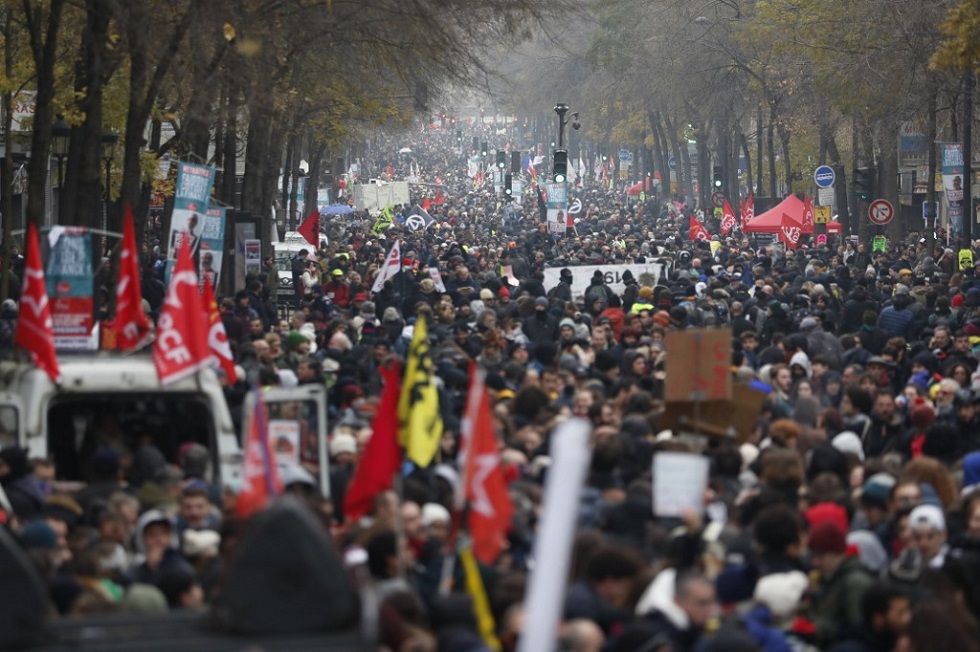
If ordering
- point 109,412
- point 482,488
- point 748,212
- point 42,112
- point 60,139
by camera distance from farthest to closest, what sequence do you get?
point 748,212 → point 60,139 → point 42,112 → point 109,412 → point 482,488

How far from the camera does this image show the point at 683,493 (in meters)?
8.78

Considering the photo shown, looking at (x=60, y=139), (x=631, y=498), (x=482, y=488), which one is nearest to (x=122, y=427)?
(x=631, y=498)

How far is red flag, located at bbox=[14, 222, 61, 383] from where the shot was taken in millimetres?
11438

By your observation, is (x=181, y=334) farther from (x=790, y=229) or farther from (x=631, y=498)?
(x=790, y=229)

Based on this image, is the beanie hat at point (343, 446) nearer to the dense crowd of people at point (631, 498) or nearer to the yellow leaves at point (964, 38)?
the dense crowd of people at point (631, 498)

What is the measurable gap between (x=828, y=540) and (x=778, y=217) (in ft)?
120

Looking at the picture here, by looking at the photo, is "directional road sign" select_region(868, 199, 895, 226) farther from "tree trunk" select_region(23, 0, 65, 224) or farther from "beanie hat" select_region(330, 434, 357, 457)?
"beanie hat" select_region(330, 434, 357, 457)

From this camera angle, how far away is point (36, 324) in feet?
39.3

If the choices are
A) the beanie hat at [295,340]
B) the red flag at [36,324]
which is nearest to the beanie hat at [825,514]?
the red flag at [36,324]

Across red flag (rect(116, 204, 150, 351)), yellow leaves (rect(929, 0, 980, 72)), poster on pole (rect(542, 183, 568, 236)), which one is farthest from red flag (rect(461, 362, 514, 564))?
poster on pole (rect(542, 183, 568, 236))

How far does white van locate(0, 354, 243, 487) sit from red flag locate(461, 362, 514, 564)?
3.43 meters

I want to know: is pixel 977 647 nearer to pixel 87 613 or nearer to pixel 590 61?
pixel 87 613

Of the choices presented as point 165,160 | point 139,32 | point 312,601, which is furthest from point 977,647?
point 165,160

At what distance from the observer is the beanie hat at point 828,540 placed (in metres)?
8.25
